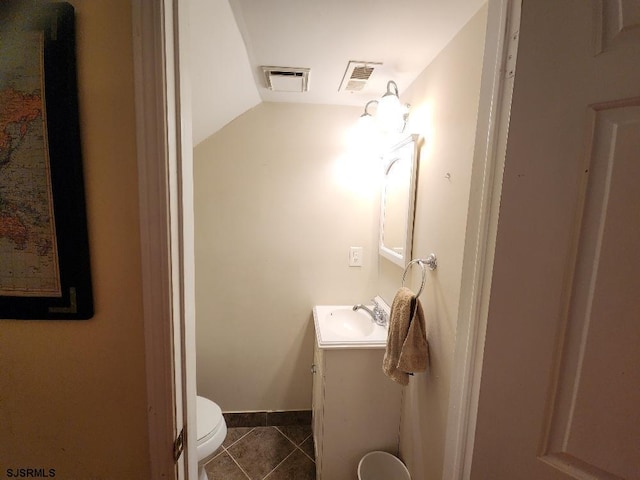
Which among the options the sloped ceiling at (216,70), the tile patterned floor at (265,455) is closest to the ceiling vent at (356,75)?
the sloped ceiling at (216,70)

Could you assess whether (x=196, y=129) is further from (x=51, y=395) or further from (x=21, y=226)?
(x=51, y=395)

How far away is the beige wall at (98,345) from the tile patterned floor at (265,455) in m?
1.35

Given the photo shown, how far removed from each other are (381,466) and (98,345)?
62.6 inches

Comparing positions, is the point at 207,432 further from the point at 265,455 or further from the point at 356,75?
the point at 356,75

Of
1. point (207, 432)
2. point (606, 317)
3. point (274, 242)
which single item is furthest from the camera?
point (274, 242)

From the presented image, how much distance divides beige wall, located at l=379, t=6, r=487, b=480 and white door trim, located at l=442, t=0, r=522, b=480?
25 cm

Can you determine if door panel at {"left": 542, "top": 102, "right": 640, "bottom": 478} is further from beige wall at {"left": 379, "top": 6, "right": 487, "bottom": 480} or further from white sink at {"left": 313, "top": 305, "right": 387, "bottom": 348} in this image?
white sink at {"left": 313, "top": 305, "right": 387, "bottom": 348}

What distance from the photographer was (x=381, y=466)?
144cm

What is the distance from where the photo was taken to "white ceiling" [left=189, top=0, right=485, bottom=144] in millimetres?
925

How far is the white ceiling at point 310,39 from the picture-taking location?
925mm

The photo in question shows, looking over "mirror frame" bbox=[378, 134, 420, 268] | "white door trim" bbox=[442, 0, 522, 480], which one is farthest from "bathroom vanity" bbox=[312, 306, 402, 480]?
"white door trim" bbox=[442, 0, 522, 480]

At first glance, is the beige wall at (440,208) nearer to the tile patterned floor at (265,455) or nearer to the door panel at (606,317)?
the door panel at (606,317)

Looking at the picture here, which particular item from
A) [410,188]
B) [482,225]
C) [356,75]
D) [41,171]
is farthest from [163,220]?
[356,75]

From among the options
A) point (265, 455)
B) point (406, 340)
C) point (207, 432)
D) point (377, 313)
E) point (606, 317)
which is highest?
point (606, 317)
